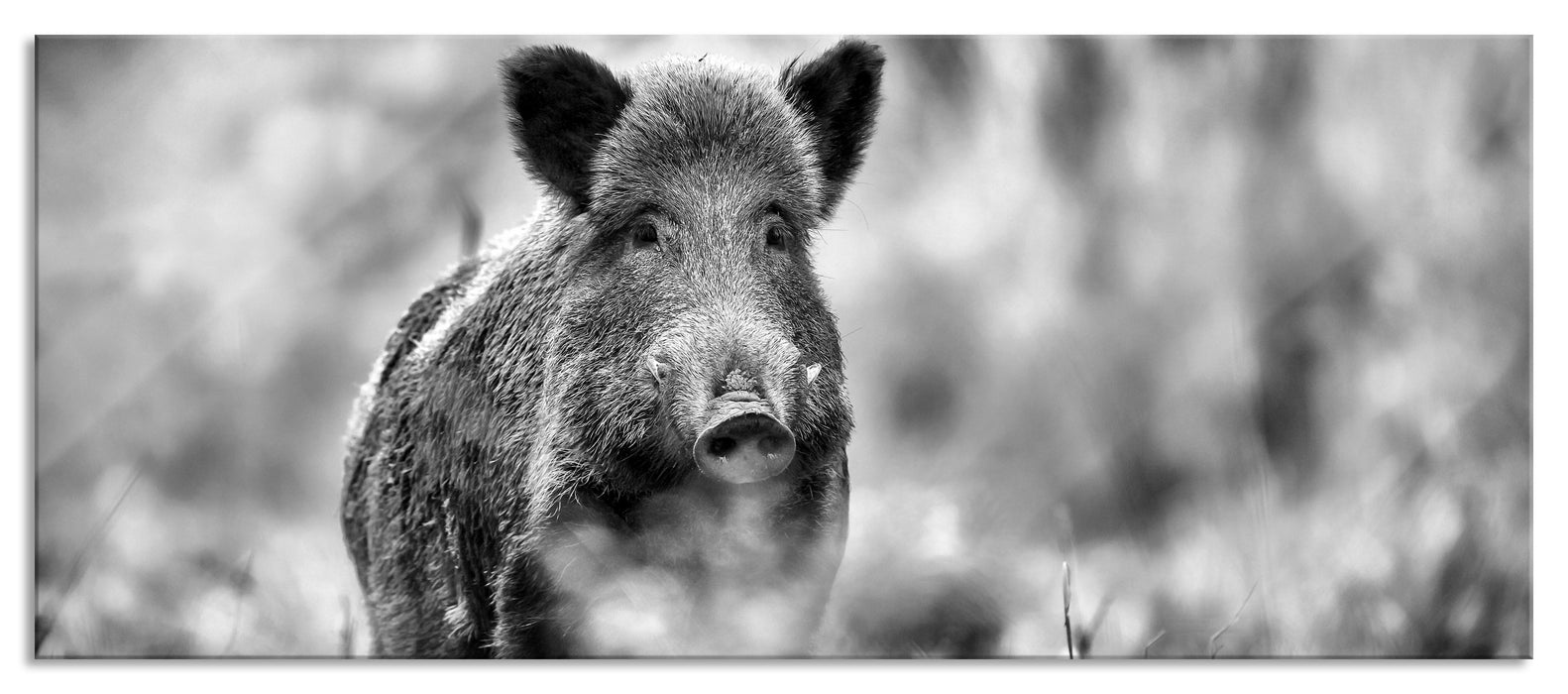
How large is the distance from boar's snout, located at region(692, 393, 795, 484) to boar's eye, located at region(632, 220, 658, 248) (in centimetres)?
53

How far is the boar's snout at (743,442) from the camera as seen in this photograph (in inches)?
95.7

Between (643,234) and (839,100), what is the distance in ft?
1.84

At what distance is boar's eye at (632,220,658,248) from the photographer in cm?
288

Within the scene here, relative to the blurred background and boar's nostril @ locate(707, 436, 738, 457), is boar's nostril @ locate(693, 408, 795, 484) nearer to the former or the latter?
boar's nostril @ locate(707, 436, 738, 457)

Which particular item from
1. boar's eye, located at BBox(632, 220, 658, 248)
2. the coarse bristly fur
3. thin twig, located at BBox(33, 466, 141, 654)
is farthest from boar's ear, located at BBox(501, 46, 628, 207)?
thin twig, located at BBox(33, 466, 141, 654)

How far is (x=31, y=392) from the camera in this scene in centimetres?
342

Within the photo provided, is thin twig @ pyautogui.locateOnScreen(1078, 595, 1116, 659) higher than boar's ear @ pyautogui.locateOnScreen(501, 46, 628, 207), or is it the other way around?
boar's ear @ pyautogui.locateOnScreen(501, 46, 628, 207)

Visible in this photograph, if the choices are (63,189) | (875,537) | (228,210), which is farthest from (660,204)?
(63,189)

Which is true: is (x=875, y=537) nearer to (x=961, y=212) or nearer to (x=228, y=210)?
(x=961, y=212)

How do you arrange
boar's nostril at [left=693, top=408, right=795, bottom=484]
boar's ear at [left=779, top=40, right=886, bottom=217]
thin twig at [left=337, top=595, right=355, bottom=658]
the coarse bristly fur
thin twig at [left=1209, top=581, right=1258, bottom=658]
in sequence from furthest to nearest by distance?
thin twig at [left=1209, top=581, right=1258, bottom=658], thin twig at [left=337, top=595, right=355, bottom=658], boar's ear at [left=779, top=40, right=886, bottom=217], the coarse bristly fur, boar's nostril at [left=693, top=408, right=795, bottom=484]

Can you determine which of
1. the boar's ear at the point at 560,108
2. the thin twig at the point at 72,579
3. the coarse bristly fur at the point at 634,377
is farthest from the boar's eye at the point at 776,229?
the thin twig at the point at 72,579

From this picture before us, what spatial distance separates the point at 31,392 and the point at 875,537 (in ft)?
Answer: 6.90

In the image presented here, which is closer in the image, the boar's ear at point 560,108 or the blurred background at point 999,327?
the boar's ear at point 560,108

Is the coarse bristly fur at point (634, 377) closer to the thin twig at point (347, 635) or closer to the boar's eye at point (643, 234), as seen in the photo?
the boar's eye at point (643, 234)
